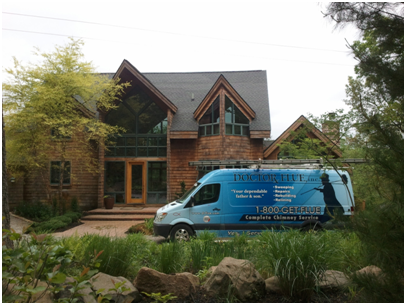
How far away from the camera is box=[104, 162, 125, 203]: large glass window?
56.8 ft

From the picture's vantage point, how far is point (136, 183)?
57.4ft

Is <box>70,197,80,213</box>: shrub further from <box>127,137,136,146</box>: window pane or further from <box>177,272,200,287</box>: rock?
<box>177,272,200,287</box>: rock

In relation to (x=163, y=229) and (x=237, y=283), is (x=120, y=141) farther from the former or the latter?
(x=237, y=283)

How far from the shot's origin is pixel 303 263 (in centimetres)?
397

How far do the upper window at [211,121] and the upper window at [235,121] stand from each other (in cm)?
51

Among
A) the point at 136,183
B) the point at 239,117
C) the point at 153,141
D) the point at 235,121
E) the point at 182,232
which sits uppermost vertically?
the point at 239,117

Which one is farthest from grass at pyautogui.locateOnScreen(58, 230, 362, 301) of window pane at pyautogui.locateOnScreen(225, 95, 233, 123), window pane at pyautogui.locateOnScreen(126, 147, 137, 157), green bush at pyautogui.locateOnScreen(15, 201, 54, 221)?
window pane at pyautogui.locateOnScreen(126, 147, 137, 157)

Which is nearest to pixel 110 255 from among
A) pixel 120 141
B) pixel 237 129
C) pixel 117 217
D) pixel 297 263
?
pixel 297 263

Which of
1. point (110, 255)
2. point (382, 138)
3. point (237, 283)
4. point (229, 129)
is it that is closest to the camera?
point (382, 138)

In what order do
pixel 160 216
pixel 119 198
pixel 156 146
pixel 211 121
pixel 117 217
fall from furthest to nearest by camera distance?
pixel 156 146
pixel 119 198
pixel 211 121
pixel 117 217
pixel 160 216

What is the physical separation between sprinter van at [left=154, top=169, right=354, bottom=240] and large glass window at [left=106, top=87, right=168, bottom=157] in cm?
854

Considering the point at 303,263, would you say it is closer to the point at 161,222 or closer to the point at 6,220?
the point at 6,220

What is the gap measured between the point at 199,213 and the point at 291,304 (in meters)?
5.78

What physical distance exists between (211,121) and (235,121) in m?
1.35
